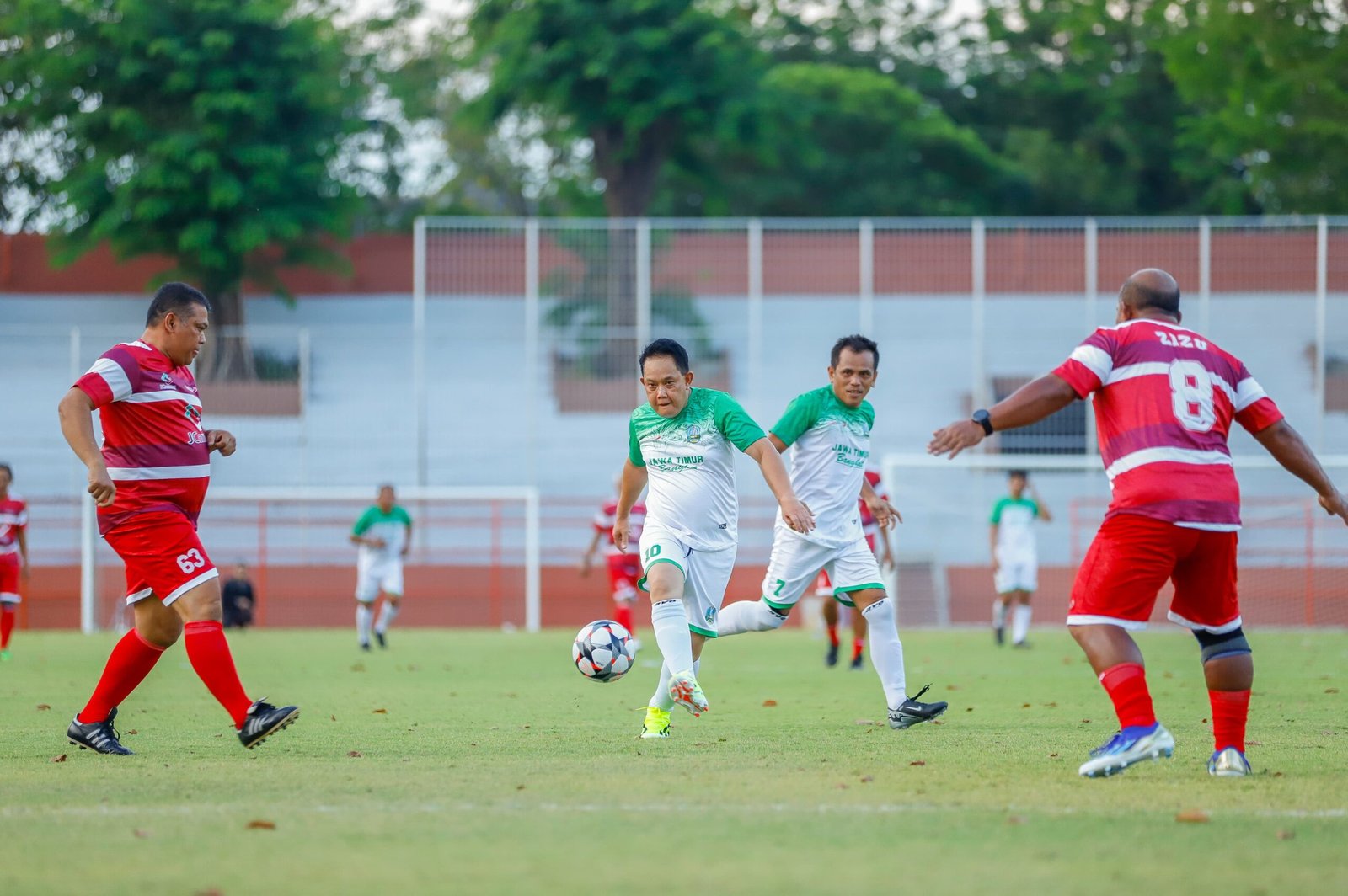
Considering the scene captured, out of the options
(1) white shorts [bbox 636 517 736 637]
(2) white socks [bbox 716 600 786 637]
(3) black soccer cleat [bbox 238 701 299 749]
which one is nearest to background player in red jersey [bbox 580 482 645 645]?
(2) white socks [bbox 716 600 786 637]

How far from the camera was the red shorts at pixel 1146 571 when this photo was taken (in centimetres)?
659

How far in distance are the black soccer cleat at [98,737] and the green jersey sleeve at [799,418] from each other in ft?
13.2

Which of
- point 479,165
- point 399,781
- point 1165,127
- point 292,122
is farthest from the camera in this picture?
point 479,165

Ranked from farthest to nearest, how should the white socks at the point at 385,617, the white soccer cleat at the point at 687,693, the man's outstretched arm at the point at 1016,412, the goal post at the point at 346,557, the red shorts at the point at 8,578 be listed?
the goal post at the point at 346,557
the white socks at the point at 385,617
the red shorts at the point at 8,578
the white soccer cleat at the point at 687,693
the man's outstretched arm at the point at 1016,412

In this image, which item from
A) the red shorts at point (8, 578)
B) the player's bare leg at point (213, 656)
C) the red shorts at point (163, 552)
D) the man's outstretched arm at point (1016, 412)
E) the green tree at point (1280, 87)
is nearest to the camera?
the man's outstretched arm at point (1016, 412)

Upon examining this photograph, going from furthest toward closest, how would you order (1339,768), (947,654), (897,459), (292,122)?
(292,122) < (897,459) < (947,654) < (1339,768)

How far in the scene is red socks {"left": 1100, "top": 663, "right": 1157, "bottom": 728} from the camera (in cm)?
652

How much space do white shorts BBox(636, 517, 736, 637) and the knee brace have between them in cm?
255

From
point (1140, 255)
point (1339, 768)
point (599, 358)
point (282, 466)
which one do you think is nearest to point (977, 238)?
point (1140, 255)

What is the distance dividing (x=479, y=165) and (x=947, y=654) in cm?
3126

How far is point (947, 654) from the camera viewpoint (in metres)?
18.1

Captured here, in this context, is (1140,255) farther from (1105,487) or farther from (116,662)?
(116,662)

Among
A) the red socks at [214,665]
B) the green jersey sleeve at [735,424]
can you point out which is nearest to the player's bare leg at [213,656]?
the red socks at [214,665]

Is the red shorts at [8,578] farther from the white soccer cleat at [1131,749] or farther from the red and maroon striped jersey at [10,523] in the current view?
the white soccer cleat at [1131,749]
